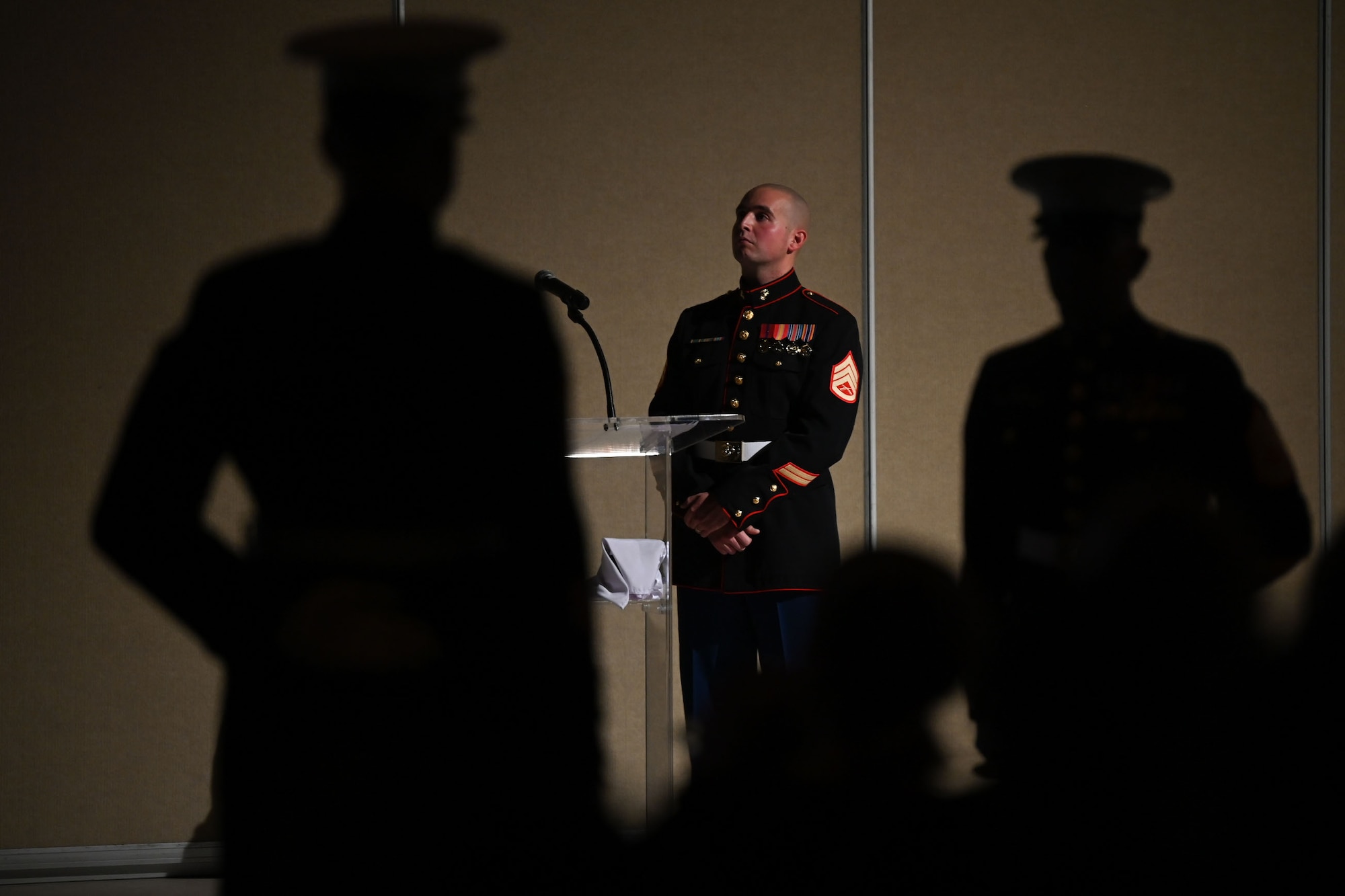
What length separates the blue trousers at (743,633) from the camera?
2.03 meters

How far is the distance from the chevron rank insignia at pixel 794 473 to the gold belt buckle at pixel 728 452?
8 cm

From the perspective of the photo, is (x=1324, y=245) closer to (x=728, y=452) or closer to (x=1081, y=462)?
(x=1081, y=462)

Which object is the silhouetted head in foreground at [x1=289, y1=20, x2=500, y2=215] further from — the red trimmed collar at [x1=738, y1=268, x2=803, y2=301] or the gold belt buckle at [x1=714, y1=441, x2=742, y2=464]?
the gold belt buckle at [x1=714, y1=441, x2=742, y2=464]

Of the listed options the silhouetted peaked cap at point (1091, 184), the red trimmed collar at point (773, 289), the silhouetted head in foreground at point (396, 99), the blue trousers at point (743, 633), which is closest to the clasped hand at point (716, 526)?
the blue trousers at point (743, 633)

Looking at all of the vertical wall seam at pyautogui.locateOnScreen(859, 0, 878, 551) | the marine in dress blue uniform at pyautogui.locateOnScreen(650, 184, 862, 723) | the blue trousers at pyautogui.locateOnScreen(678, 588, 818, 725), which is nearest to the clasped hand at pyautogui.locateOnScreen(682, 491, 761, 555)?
the marine in dress blue uniform at pyautogui.locateOnScreen(650, 184, 862, 723)

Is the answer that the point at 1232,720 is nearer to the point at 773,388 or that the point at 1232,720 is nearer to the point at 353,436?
the point at 773,388

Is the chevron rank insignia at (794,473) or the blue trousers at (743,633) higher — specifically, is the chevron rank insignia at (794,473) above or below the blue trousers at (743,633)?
above

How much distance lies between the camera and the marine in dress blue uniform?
200 centimetres

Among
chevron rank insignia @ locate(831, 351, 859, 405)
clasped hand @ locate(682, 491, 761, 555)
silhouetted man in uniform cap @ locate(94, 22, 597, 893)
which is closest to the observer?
silhouetted man in uniform cap @ locate(94, 22, 597, 893)

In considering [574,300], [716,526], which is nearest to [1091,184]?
[716,526]

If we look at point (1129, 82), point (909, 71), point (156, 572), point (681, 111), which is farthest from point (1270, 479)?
point (156, 572)

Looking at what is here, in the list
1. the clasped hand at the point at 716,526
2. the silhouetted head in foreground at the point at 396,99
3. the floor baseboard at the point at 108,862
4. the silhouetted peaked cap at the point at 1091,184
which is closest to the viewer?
the clasped hand at the point at 716,526

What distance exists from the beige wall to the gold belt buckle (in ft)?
1.72

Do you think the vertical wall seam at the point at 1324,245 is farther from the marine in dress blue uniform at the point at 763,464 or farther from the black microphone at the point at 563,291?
the black microphone at the point at 563,291
